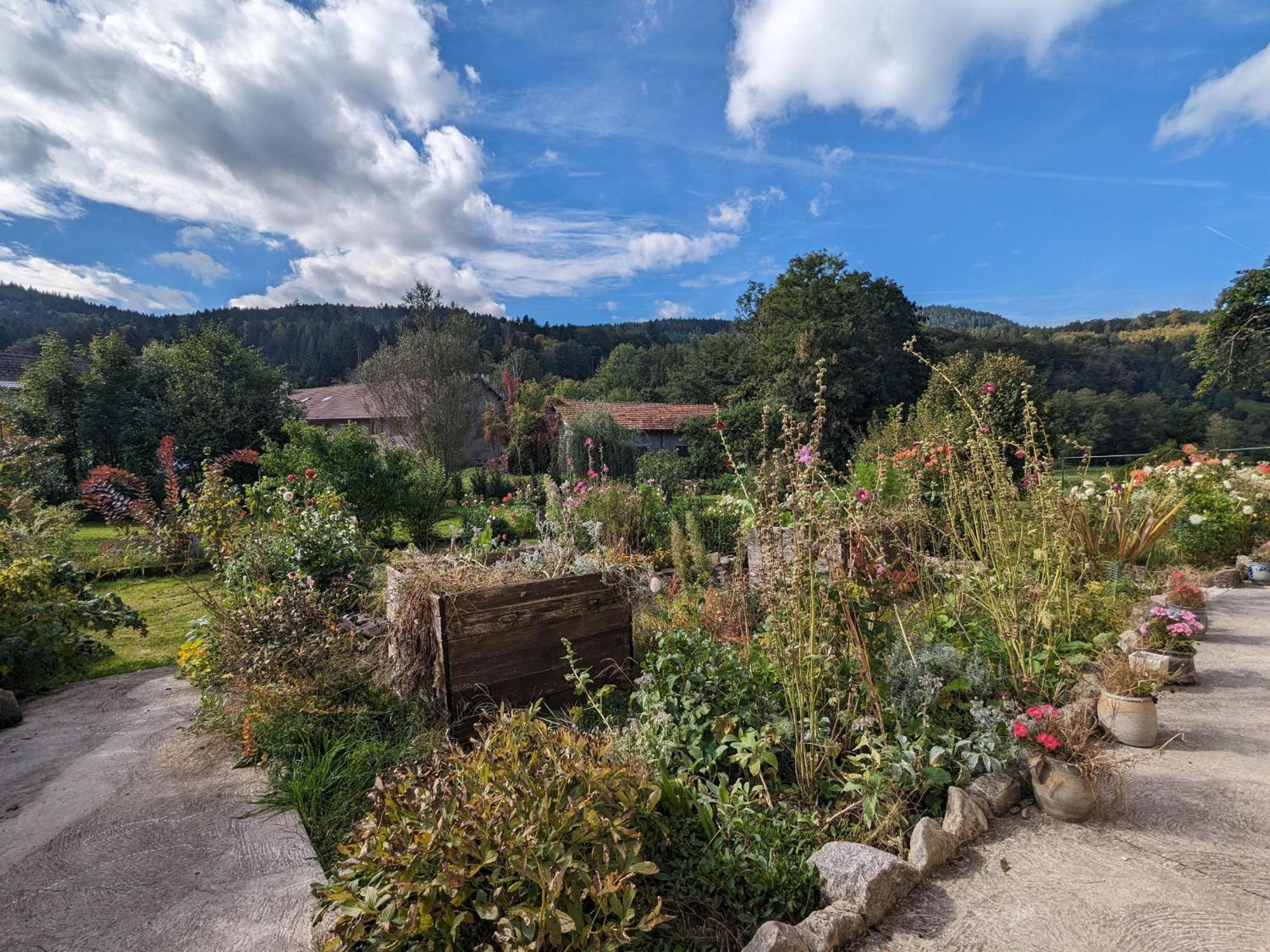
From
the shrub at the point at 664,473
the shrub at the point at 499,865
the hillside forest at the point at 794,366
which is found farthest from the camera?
the hillside forest at the point at 794,366

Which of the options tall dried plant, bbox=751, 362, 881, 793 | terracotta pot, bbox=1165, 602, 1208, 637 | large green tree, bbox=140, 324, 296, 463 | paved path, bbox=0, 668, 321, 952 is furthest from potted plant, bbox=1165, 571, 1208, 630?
large green tree, bbox=140, 324, 296, 463

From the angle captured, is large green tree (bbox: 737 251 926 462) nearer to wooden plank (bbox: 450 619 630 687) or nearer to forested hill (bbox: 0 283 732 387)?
wooden plank (bbox: 450 619 630 687)

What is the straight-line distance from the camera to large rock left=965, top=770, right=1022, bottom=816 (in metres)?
2.27

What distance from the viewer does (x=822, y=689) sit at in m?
2.49

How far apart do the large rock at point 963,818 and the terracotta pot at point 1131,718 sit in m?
1.01

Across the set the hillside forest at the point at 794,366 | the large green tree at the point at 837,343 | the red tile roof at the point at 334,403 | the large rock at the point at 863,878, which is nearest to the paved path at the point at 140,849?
the large rock at the point at 863,878

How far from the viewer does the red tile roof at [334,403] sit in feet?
105

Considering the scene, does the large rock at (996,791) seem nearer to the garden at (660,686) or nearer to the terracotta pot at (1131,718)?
Answer: the garden at (660,686)

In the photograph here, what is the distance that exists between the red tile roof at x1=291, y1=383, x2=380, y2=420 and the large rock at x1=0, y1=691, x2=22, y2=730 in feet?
89.9

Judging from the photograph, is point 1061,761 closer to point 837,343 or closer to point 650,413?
point 837,343

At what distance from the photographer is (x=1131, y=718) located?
2.71 m

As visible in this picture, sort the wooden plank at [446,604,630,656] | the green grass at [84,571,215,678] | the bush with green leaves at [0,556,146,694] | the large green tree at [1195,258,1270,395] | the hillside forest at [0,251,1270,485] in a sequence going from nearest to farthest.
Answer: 1. the wooden plank at [446,604,630,656]
2. the bush with green leaves at [0,556,146,694]
3. the green grass at [84,571,215,678]
4. the large green tree at [1195,258,1270,395]
5. the hillside forest at [0,251,1270,485]

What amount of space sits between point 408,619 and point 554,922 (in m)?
1.99

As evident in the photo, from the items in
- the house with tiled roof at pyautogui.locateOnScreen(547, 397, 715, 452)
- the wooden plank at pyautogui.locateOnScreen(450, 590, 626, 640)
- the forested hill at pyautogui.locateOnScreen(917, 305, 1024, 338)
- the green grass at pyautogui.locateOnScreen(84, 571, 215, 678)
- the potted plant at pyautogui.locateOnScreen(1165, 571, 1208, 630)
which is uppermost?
the forested hill at pyautogui.locateOnScreen(917, 305, 1024, 338)
